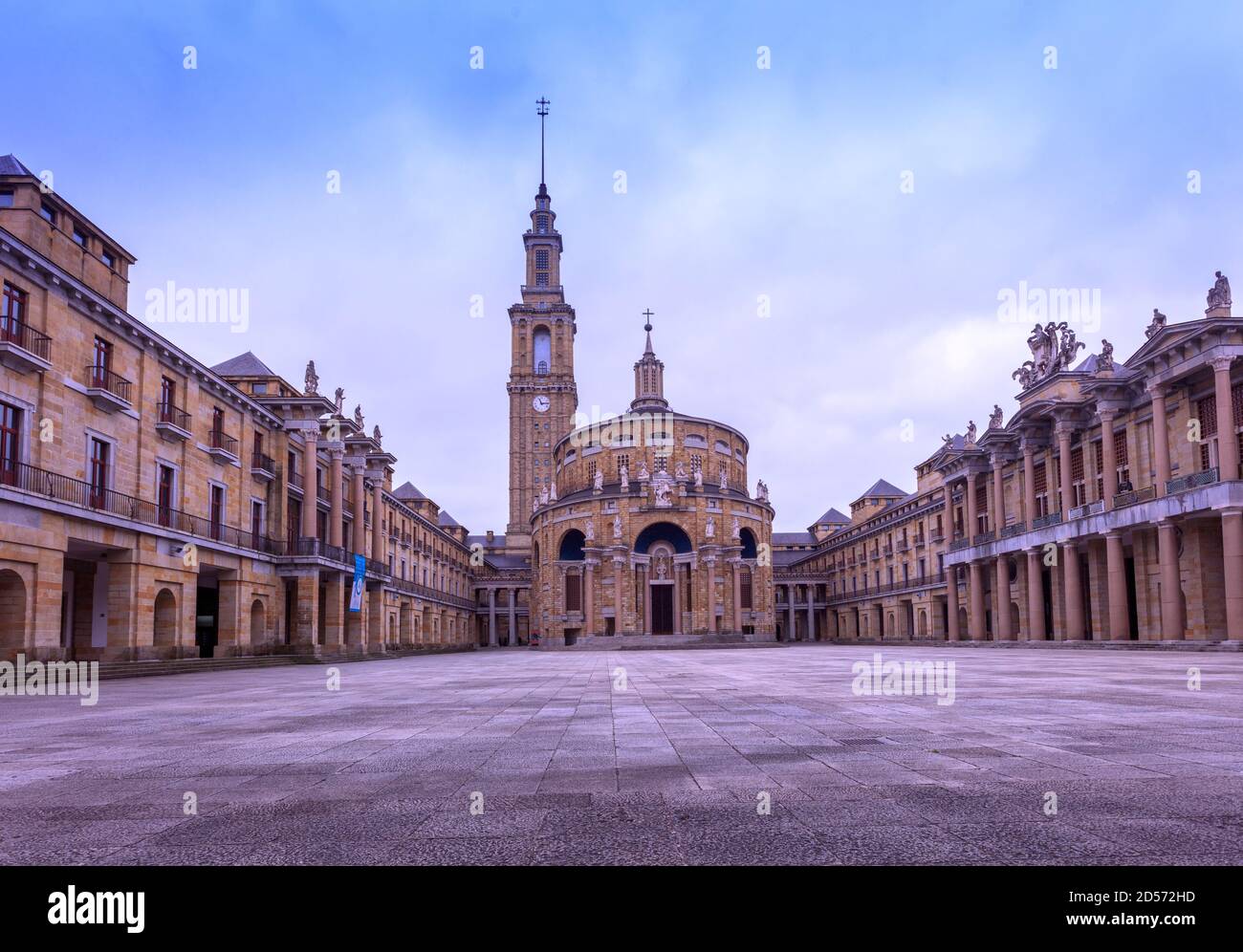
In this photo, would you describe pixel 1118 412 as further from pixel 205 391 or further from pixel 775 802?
pixel 775 802

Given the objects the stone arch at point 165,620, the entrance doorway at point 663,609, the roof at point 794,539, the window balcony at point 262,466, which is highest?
the window balcony at point 262,466

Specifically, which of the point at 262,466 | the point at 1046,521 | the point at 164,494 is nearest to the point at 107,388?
the point at 164,494

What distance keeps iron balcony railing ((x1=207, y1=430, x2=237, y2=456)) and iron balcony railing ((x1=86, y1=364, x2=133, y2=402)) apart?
21.2 ft

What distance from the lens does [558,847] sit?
173 inches

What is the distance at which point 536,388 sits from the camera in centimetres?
12675

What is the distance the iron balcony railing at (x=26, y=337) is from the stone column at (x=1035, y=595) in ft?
161

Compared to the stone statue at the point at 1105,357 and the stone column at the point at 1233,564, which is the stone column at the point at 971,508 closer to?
the stone statue at the point at 1105,357

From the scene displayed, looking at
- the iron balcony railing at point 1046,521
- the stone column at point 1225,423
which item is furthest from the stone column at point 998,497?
the stone column at point 1225,423

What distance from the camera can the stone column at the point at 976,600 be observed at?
2389 inches

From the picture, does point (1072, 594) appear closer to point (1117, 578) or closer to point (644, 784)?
point (1117, 578)

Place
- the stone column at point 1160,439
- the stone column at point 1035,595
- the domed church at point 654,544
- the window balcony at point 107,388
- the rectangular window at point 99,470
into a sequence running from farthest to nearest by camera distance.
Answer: the domed church at point 654,544 → the stone column at point 1035,595 → the stone column at point 1160,439 → the rectangular window at point 99,470 → the window balcony at point 107,388

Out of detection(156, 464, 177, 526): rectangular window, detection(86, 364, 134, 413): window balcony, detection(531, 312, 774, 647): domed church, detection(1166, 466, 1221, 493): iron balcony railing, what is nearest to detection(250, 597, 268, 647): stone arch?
detection(156, 464, 177, 526): rectangular window

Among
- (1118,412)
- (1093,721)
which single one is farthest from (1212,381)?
(1093,721)
